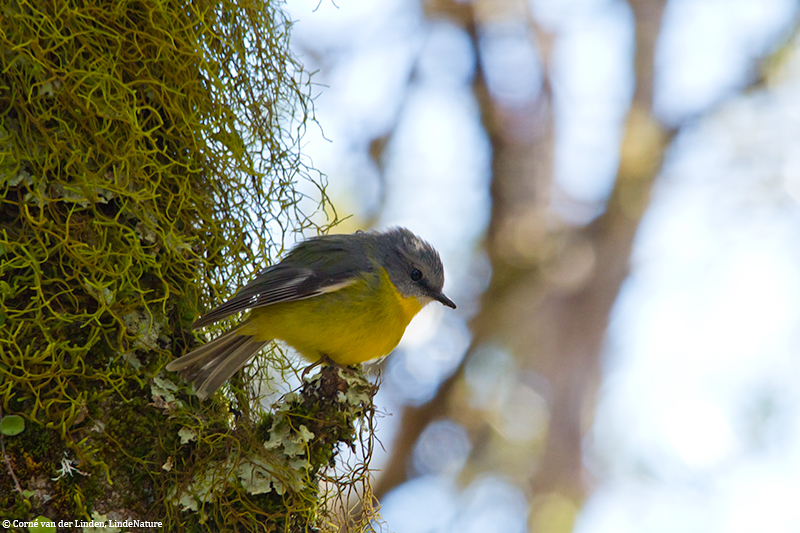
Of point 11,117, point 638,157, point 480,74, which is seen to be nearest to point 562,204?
point 638,157

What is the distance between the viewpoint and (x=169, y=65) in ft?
7.91

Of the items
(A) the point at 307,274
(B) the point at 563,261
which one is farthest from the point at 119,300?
(B) the point at 563,261

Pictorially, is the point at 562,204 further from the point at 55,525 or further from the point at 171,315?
the point at 55,525

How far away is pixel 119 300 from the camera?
7.13ft

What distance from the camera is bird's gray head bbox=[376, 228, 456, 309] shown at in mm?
3258

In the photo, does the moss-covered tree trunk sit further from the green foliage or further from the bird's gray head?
the bird's gray head

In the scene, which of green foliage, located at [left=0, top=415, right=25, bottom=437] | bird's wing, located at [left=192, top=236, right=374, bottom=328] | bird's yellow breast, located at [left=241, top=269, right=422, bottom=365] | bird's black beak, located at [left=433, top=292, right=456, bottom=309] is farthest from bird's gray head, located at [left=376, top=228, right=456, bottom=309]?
green foliage, located at [left=0, top=415, right=25, bottom=437]

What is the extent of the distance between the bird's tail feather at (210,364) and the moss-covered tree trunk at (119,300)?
0.16ft

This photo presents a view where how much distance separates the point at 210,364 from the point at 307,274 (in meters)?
0.70

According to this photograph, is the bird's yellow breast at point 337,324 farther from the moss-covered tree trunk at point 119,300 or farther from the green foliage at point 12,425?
the green foliage at point 12,425

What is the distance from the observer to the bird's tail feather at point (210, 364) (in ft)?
7.40

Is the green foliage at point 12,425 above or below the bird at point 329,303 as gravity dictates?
below

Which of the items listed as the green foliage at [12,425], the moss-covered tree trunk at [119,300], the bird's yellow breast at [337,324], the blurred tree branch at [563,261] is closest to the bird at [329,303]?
the bird's yellow breast at [337,324]

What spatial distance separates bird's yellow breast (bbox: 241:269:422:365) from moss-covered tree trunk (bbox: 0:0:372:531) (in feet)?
1.23
